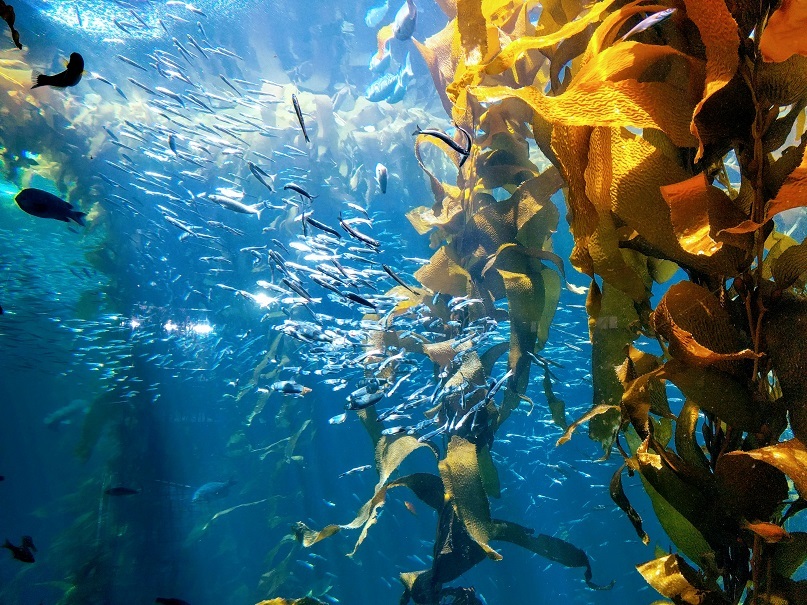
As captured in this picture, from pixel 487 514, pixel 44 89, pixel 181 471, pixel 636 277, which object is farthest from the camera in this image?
pixel 181 471

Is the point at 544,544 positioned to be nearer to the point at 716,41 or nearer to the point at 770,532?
the point at 770,532

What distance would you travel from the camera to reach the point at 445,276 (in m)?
3.69

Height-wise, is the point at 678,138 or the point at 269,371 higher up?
the point at 269,371

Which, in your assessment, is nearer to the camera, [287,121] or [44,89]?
[44,89]

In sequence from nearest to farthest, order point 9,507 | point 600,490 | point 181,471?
point 181,471, point 600,490, point 9,507

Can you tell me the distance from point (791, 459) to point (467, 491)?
2.33m

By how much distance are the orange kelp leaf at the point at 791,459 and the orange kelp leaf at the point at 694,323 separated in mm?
212

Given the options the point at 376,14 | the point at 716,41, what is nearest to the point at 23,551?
the point at 716,41

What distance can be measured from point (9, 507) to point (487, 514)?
64333 mm

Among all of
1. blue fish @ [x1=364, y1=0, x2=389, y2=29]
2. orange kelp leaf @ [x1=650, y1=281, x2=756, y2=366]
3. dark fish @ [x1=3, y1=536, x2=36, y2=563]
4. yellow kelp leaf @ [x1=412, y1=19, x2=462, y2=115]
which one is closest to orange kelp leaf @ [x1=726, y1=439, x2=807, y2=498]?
orange kelp leaf @ [x1=650, y1=281, x2=756, y2=366]

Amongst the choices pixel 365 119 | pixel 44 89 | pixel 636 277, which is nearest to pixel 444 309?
pixel 636 277

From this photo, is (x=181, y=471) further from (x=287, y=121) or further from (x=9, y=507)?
(x=9, y=507)

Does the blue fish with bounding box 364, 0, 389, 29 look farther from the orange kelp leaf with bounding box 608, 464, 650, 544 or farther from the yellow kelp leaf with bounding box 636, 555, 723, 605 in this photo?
the yellow kelp leaf with bounding box 636, 555, 723, 605

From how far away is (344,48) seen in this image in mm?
11297
